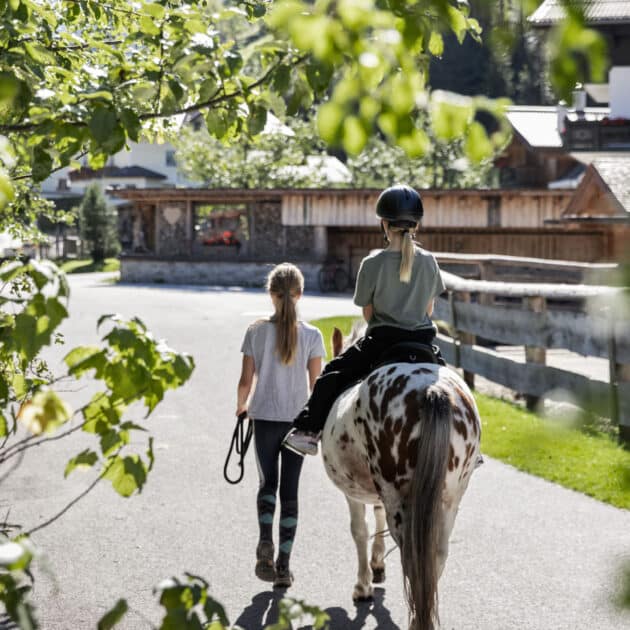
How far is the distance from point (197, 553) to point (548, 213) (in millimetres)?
35720

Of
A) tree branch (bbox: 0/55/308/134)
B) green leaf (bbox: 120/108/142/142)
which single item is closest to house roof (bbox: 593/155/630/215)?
tree branch (bbox: 0/55/308/134)

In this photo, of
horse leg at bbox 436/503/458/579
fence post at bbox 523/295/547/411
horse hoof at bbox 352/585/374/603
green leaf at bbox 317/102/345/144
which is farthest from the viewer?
fence post at bbox 523/295/547/411

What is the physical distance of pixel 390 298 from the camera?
227 inches

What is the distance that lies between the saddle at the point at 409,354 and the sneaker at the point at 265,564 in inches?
57.9

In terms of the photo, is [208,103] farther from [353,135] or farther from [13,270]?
[353,135]

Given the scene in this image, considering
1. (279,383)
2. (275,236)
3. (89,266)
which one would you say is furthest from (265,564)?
(89,266)

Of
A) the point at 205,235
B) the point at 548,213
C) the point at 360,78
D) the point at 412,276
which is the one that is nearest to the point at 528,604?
the point at 412,276

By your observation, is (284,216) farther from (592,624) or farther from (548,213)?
(592,624)

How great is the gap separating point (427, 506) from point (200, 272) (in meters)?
40.1

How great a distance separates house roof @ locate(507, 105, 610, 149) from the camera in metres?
41.9

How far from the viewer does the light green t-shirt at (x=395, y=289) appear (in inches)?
227

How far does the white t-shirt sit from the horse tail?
1704 mm

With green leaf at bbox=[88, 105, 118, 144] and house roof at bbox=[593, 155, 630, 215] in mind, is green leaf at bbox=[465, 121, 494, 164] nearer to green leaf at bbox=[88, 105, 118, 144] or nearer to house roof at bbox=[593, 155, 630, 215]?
green leaf at bbox=[88, 105, 118, 144]

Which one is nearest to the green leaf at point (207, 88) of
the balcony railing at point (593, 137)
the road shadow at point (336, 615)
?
the road shadow at point (336, 615)
